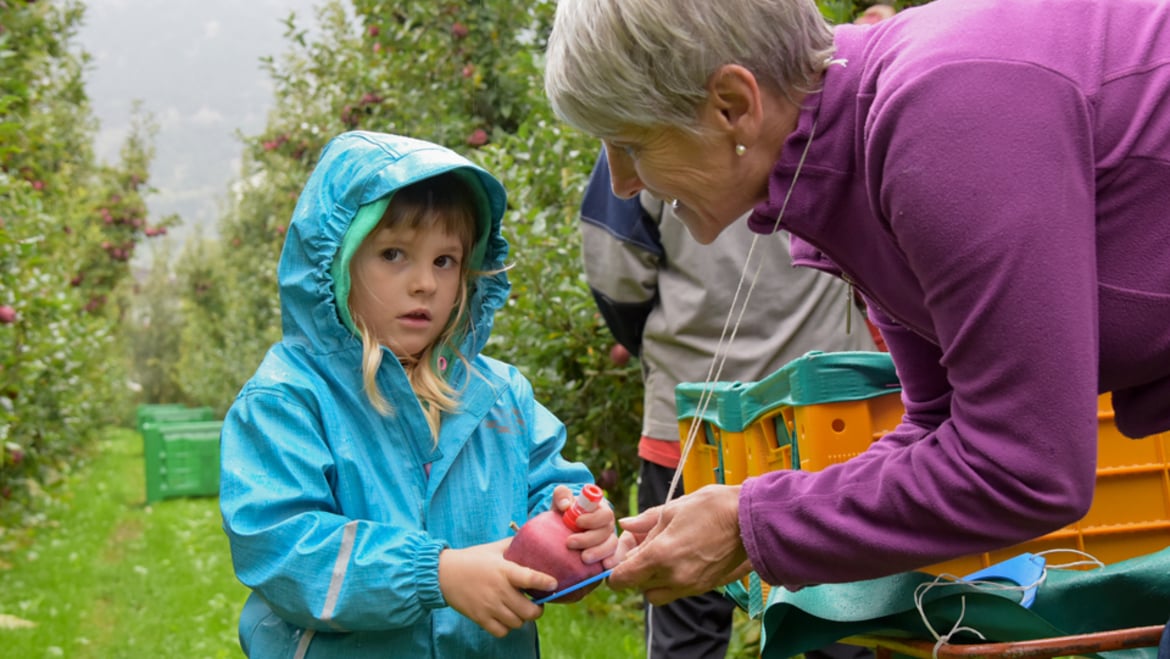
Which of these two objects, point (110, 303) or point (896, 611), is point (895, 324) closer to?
point (896, 611)

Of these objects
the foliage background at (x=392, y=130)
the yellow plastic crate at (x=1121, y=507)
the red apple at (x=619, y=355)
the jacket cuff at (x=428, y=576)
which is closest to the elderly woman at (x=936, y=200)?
the jacket cuff at (x=428, y=576)

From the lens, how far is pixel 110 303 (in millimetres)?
21062

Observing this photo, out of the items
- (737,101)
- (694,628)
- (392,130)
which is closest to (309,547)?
(737,101)

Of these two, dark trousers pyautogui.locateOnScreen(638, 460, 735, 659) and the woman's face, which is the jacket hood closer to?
the woman's face

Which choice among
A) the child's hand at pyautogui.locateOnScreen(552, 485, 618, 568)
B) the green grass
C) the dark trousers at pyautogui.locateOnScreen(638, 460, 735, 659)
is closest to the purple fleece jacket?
the child's hand at pyautogui.locateOnScreen(552, 485, 618, 568)

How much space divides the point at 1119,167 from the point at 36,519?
28.6 ft

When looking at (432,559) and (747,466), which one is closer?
(432,559)

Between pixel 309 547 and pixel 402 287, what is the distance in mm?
579

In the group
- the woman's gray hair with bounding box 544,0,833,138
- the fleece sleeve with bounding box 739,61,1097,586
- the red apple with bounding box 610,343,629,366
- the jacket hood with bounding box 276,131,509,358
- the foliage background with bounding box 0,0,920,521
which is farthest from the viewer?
the foliage background with bounding box 0,0,920,521

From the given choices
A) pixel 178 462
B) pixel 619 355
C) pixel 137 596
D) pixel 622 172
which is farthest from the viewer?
pixel 178 462

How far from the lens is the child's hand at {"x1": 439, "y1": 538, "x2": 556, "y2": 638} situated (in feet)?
6.27

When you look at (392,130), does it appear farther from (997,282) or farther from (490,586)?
(997,282)

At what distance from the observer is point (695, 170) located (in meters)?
1.69

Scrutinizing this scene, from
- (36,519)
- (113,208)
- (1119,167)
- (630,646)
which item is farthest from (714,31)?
(113,208)
